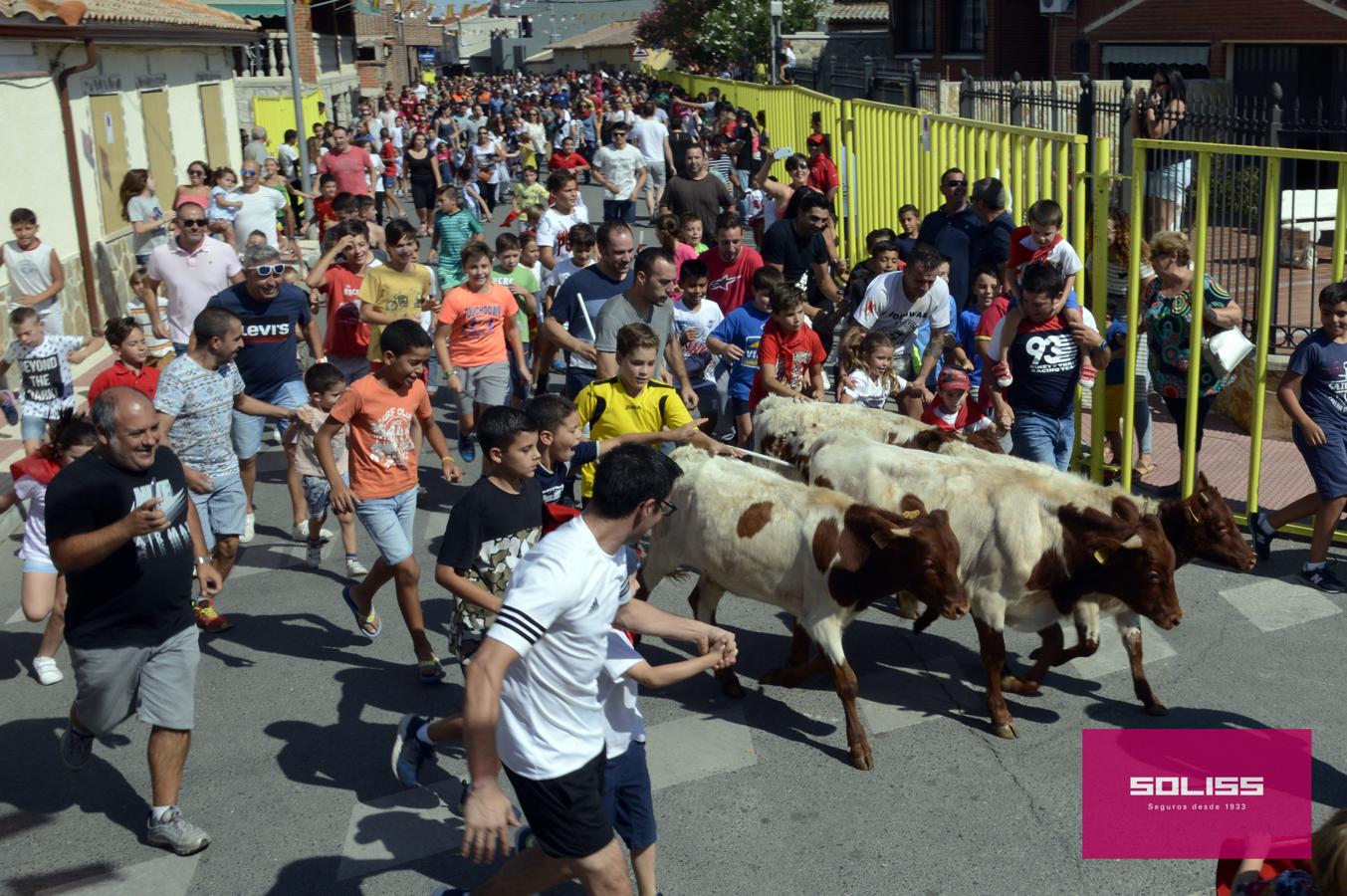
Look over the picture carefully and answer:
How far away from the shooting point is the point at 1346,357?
306 inches

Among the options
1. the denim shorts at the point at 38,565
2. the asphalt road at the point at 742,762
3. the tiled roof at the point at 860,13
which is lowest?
the asphalt road at the point at 742,762

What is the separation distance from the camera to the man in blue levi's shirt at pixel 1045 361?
27.1 feet

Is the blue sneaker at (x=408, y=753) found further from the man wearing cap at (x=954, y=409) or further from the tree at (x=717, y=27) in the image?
the tree at (x=717, y=27)

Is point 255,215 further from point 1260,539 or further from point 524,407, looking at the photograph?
point 1260,539

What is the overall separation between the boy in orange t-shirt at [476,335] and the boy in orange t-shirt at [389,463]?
2403mm

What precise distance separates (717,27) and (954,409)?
36.2 m

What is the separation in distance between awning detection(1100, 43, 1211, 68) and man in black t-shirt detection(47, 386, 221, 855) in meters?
26.3

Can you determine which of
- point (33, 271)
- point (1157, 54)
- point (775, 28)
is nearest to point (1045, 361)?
point (33, 271)

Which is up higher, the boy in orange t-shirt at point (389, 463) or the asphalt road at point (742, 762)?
the boy in orange t-shirt at point (389, 463)

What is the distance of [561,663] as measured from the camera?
4098 mm

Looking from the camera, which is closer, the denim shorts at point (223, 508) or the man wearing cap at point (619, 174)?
the denim shorts at point (223, 508)

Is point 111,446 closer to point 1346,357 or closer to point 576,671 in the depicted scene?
point 576,671

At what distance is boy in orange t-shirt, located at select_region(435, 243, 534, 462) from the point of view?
32.3ft

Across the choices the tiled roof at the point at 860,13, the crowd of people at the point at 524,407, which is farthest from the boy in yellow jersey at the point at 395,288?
the tiled roof at the point at 860,13
